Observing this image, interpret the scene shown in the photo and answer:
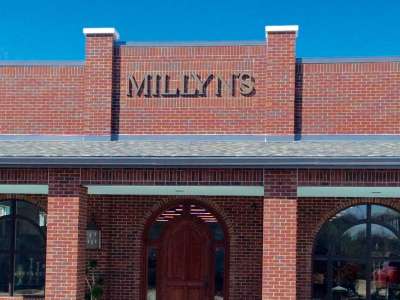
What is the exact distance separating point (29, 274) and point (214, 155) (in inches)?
242

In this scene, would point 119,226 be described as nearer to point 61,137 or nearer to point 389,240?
point 61,137

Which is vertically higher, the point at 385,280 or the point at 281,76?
the point at 281,76

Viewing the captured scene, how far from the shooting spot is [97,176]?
1431 cm

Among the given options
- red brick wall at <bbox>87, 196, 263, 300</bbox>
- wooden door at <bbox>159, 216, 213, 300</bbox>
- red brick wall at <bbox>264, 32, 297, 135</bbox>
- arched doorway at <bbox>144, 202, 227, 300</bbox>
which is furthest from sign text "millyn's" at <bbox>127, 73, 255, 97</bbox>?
wooden door at <bbox>159, 216, 213, 300</bbox>

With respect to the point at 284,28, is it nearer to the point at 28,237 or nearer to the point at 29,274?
the point at 28,237

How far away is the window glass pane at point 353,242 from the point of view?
1659 centimetres

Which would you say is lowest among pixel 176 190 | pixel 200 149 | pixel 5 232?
pixel 5 232

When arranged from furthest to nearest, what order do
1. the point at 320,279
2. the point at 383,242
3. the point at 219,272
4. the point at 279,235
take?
1. the point at 219,272
2. the point at 320,279
3. the point at 383,242
4. the point at 279,235

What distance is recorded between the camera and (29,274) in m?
17.4

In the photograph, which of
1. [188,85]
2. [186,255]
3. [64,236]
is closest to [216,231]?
[186,255]

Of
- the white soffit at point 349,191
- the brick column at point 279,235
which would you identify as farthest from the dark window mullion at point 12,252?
the white soffit at point 349,191

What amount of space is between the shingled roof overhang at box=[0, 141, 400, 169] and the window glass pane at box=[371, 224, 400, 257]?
7.20ft

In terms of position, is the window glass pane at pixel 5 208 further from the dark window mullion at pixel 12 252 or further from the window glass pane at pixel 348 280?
the window glass pane at pixel 348 280

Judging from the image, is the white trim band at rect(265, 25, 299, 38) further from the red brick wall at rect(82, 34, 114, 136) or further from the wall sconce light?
the wall sconce light
